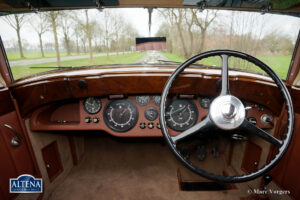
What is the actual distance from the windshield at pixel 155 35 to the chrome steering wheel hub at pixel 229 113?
2.33 feet

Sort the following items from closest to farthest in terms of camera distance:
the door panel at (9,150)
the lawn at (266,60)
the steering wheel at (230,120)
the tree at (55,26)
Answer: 1. the steering wheel at (230,120)
2. the door panel at (9,150)
3. the lawn at (266,60)
4. the tree at (55,26)

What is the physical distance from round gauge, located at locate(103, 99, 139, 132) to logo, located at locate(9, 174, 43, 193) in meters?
1.04

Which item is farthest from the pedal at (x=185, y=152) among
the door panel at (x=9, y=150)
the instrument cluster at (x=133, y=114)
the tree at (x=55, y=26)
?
the tree at (x=55, y=26)

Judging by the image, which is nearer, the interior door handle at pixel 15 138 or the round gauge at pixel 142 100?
the interior door handle at pixel 15 138

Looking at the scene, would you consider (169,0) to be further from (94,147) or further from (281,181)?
(94,147)

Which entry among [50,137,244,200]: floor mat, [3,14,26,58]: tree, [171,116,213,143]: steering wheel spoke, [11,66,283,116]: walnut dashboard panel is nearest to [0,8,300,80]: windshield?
[3,14,26,58]: tree

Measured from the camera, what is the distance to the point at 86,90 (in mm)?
1848

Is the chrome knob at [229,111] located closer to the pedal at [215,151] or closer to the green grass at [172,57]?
the green grass at [172,57]

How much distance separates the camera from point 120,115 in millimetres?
2145

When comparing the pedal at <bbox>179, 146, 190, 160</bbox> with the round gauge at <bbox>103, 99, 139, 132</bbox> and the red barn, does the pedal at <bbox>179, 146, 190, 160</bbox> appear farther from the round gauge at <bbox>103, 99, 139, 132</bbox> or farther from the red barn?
the red barn

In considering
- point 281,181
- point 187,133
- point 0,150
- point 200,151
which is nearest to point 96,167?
point 0,150

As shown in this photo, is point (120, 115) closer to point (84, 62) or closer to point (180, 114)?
point (180, 114)

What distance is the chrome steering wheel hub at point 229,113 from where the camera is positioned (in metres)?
1.23

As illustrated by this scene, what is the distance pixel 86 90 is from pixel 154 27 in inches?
42.8
